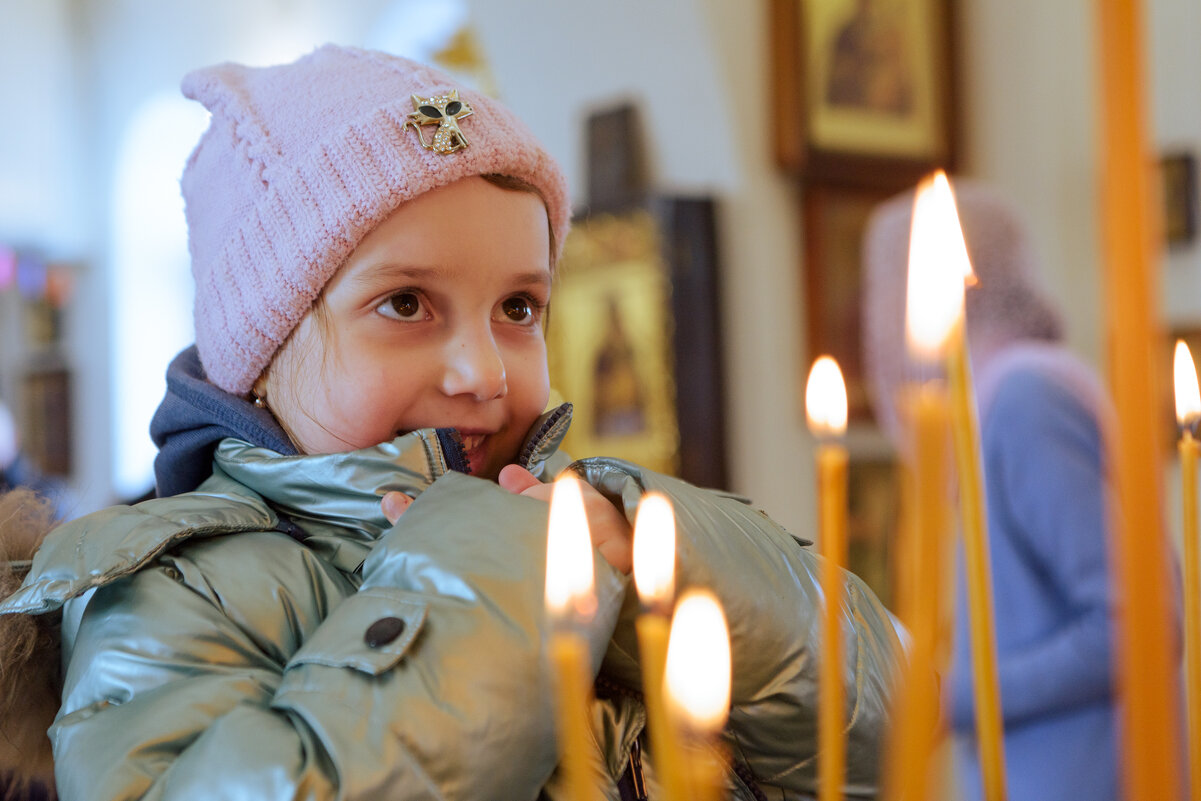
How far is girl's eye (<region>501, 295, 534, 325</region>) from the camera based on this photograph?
1186 millimetres

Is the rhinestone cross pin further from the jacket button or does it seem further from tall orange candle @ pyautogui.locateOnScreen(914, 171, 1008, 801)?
tall orange candle @ pyautogui.locateOnScreen(914, 171, 1008, 801)

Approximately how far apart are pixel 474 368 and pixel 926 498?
2.65 ft

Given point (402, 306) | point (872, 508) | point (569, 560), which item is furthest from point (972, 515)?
point (872, 508)

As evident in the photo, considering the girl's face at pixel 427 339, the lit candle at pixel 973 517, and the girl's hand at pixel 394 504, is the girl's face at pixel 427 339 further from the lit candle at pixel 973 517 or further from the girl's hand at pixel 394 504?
the lit candle at pixel 973 517

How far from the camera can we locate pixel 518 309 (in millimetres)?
1197

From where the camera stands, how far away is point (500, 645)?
2.52ft

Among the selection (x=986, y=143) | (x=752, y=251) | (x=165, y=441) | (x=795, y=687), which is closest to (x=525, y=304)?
(x=165, y=441)

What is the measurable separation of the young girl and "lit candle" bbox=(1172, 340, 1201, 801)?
14.0 inches

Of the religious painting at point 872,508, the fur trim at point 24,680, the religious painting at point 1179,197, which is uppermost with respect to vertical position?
the religious painting at point 1179,197

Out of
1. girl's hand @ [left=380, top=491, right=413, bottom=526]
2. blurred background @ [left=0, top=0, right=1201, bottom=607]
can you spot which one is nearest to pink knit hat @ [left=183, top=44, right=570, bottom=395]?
girl's hand @ [left=380, top=491, right=413, bottom=526]

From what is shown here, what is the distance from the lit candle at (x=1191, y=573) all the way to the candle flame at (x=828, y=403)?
0.16 metres

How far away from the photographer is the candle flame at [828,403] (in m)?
0.41

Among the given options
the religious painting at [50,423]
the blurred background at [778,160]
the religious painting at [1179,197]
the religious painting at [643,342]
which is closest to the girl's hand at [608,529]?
the religious painting at [643,342]

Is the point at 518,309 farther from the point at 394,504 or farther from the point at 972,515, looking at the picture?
the point at 972,515
